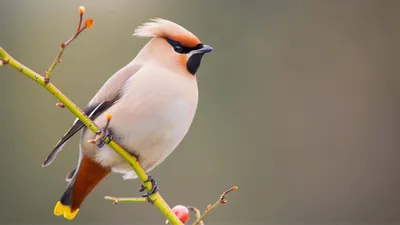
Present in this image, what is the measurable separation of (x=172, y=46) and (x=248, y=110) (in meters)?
5.69

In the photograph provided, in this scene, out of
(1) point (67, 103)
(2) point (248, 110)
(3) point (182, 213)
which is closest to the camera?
(1) point (67, 103)

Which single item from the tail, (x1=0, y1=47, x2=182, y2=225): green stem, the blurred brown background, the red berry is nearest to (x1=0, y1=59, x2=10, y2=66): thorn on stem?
(x1=0, y1=47, x2=182, y2=225): green stem

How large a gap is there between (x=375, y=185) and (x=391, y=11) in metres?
2.54

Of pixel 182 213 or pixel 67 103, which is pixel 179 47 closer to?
pixel 182 213

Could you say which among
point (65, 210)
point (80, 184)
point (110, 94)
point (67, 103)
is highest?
point (67, 103)

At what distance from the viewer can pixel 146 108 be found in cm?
241

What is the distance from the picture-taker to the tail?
264 centimetres

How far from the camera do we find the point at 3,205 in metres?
7.52

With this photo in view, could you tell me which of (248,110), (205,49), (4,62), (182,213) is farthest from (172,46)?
(248,110)

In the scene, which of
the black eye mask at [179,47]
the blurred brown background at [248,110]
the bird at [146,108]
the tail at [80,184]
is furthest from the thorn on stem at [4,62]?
the blurred brown background at [248,110]

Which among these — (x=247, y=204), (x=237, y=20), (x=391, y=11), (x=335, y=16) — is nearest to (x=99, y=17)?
(x=237, y=20)

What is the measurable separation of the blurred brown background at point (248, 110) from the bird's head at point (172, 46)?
4.30 metres

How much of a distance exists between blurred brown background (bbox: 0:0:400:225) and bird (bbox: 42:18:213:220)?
418 cm

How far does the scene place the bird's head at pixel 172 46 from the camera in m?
2.43
